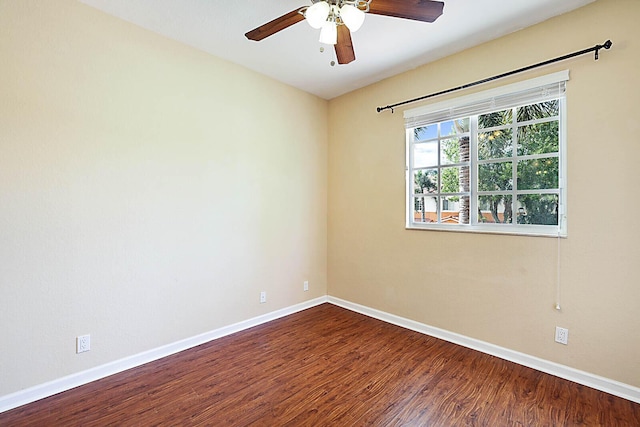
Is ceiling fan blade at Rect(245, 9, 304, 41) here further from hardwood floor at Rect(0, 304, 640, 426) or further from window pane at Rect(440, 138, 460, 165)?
hardwood floor at Rect(0, 304, 640, 426)

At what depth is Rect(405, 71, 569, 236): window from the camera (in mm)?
2365

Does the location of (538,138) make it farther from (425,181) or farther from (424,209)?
(424,209)

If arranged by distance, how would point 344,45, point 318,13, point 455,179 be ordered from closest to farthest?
point 318,13 → point 344,45 → point 455,179

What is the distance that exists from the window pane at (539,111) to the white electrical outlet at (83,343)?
383 cm

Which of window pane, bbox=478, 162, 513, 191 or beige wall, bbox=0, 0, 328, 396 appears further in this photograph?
window pane, bbox=478, 162, 513, 191

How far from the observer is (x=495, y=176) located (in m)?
2.67

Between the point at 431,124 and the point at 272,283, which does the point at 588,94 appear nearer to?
the point at 431,124

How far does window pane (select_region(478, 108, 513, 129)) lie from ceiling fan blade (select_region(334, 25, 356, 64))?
4.84 feet

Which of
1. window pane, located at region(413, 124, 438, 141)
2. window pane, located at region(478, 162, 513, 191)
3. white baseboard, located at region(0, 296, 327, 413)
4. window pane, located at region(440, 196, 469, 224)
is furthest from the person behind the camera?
window pane, located at region(413, 124, 438, 141)

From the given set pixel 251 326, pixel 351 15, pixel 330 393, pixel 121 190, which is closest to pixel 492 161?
pixel 351 15

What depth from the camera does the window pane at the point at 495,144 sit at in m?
2.60

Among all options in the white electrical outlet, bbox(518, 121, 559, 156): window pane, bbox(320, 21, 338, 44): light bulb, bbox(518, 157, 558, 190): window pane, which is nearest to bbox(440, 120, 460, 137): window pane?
bbox(518, 121, 559, 156): window pane

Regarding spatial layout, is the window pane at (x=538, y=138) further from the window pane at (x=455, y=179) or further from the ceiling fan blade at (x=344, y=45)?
the ceiling fan blade at (x=344, y=45)

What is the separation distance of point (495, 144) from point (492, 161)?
16cm
